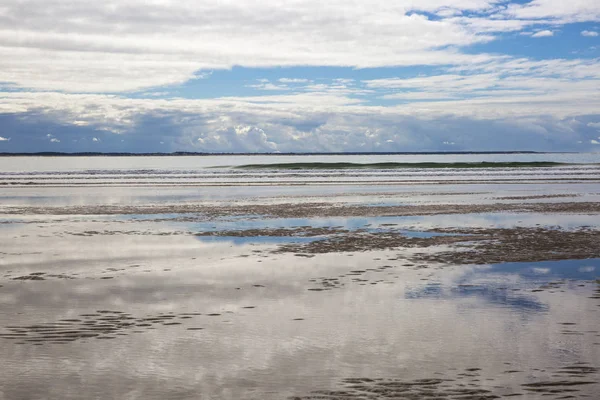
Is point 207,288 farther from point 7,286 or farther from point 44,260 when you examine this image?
point 44,260

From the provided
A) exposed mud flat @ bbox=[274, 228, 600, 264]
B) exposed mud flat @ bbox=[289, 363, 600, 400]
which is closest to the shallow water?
exposed mud flat @ bbox=[289, 363, 600, 400]

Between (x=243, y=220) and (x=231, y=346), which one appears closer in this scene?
(x=231, y=346)

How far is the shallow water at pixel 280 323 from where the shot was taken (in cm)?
948

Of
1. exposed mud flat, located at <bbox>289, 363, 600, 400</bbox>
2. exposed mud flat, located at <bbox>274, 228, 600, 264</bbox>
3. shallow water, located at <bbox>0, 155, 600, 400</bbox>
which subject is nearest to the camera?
exposed mud flat, located at <bbox>289, 363, 600, 400</bbox>

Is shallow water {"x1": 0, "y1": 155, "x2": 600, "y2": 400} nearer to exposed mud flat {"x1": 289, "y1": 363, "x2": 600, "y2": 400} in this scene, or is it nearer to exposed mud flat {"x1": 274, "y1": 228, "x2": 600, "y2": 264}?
exposed mud flat {"x1": 289, "y1": 363, "x2": 600, "y2": 400}

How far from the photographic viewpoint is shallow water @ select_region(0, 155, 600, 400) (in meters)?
9.48

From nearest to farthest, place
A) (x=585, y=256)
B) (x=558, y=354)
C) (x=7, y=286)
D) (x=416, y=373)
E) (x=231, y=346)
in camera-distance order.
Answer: (x=416, y=373), (x=558, y=354), (x=231, y=346), (x=7, y=286), (x=585, y=256)

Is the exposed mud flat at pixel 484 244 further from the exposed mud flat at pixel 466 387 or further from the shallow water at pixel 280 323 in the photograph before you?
the exposed mud flat at pixel 466 387

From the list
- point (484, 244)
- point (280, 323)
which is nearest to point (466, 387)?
point (280, 323)

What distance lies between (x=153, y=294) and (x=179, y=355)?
5148mm

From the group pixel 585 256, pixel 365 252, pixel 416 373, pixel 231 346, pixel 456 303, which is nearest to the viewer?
pixel 416 373

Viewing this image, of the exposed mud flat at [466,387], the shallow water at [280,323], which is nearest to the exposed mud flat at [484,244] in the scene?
the shallow water at [280,323]

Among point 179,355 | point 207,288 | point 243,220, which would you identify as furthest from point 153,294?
point 243,220

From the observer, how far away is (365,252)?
22156 mm
